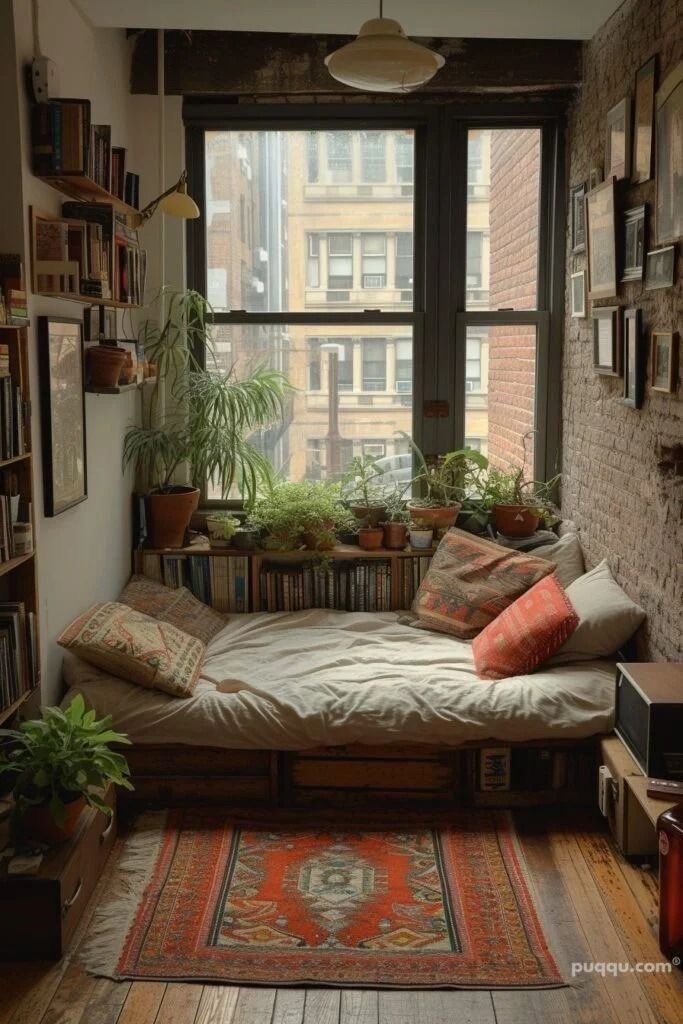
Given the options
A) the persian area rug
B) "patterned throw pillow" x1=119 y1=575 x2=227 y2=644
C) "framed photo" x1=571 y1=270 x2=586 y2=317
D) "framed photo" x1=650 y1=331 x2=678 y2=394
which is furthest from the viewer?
"framed photo" x1=571 y1=270 x2=586 y2=317

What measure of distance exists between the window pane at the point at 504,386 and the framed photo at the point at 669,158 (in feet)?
5.27

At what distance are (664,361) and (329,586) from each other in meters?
2.02

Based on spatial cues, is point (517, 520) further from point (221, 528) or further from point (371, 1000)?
point (371, 1000)

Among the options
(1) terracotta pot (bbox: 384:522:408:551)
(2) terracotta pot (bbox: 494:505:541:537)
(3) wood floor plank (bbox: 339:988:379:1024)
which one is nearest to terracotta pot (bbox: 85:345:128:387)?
(1) terracotta pot (bbox: 384:522:408:551)

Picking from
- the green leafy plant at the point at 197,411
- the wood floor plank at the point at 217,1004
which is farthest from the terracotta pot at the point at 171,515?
the wood floor plank at the point at 217,1004

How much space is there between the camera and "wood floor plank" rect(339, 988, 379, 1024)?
2.66 metres

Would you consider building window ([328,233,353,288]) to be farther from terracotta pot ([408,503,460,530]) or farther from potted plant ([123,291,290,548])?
terracotta pot ([408,503,460,530])

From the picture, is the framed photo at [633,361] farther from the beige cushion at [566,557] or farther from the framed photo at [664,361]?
the beige cushion at [566,557]

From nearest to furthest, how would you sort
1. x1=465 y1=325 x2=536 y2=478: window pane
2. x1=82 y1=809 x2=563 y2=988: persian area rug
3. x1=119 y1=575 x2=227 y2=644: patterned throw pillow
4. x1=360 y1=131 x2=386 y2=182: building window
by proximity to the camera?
x1=82 y1=809 x2=563 y2=988: persian area rug → x1=119 y1=575 x2=227 y2=644: patterned throw pillow → x1=360 y1=131 x2=386 y2=182: building window → x1=465 y1=325 x2=536 y2=478: window pane

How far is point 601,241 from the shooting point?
4.32 m

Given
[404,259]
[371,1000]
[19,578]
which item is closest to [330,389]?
[404,259]

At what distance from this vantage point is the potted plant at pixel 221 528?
492cm

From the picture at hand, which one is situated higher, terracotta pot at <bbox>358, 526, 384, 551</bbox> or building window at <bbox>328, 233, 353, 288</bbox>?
building window at <bbox>328, 233, 353, 288</bbox>

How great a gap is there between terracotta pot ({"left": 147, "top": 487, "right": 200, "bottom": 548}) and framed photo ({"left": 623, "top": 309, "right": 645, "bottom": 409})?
209 centimetres
